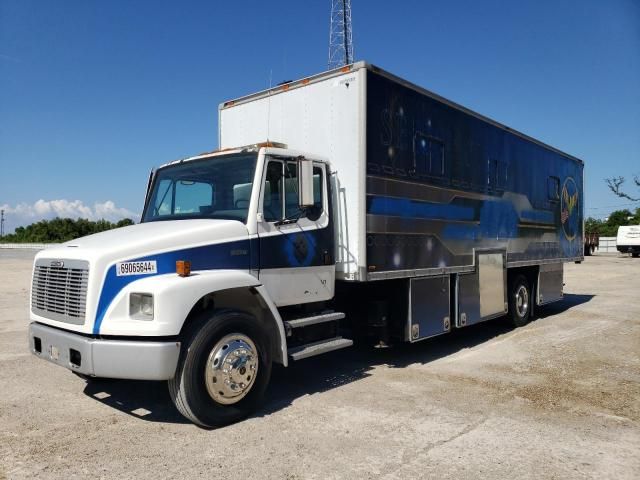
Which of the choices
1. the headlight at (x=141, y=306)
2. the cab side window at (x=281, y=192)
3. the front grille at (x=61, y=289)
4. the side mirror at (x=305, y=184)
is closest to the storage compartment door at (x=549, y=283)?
the cab side window at (x=281, y=192)

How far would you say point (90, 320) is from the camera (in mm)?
4477

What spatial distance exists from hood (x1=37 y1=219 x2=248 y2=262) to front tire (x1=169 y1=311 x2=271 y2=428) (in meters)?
0.75

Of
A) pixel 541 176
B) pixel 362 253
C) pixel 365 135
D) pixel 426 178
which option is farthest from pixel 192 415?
pixel 541 176

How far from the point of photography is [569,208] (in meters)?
12.6

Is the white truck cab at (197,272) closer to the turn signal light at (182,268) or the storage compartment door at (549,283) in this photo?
the turn signal light at (182,268)

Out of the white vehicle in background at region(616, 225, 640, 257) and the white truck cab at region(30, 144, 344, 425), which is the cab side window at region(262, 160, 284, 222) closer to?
the white truck cab at region(30, 144, 344, 425)

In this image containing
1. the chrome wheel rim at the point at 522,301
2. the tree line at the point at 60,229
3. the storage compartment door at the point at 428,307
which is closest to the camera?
the storage compartment door at the point at 428,307

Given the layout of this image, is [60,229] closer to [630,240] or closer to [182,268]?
[630,240]

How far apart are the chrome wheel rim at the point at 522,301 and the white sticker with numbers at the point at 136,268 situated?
26.1 ft

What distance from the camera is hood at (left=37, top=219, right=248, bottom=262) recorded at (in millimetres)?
4602

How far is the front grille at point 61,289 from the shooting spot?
460 centimetres

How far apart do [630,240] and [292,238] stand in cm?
→ 4639

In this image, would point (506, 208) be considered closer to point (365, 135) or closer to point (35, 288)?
point (365, 135)

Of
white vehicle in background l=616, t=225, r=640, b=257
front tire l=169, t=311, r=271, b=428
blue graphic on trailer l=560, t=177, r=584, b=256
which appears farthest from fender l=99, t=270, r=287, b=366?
white vehicle in background l=616, t=225, r=640, b=257
